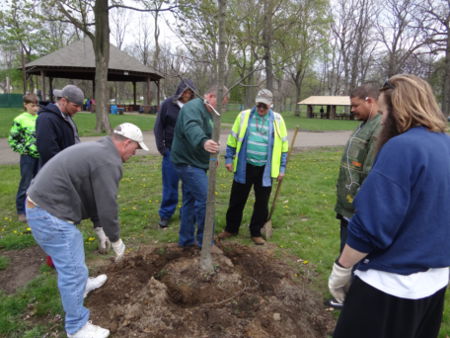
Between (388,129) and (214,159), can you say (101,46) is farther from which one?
(388,129)

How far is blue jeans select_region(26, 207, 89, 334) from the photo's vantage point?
241 centimetres

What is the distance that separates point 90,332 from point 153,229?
2379 millimetres

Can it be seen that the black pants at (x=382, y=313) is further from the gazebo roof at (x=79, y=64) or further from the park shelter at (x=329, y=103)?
the park shelter at (x=329, y=103)

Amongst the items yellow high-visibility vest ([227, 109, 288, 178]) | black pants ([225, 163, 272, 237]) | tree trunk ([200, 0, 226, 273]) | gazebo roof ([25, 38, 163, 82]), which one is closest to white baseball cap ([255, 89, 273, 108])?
yellow high-visibility vest ([227, 109, 288, 178])

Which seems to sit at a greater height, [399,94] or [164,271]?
[399,94]

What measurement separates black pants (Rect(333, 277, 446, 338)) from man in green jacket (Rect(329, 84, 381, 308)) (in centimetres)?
126

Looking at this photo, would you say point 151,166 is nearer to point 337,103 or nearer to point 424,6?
point 424,6

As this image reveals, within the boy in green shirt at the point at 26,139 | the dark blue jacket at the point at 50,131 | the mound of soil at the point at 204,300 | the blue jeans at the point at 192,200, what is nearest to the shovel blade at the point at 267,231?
the mound of soil at the point at 204,300

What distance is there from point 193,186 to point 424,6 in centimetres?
3440

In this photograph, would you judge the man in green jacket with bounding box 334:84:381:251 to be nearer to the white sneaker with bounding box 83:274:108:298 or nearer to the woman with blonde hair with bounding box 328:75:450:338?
the woman with blonde hair with bounding box 328:75:450:338

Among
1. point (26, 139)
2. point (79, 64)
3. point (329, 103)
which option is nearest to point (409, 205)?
point (26, 139)

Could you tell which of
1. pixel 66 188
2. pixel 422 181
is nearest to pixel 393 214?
pixel 422 181

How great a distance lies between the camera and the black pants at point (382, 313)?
164 cm

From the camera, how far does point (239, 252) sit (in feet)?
13.7
